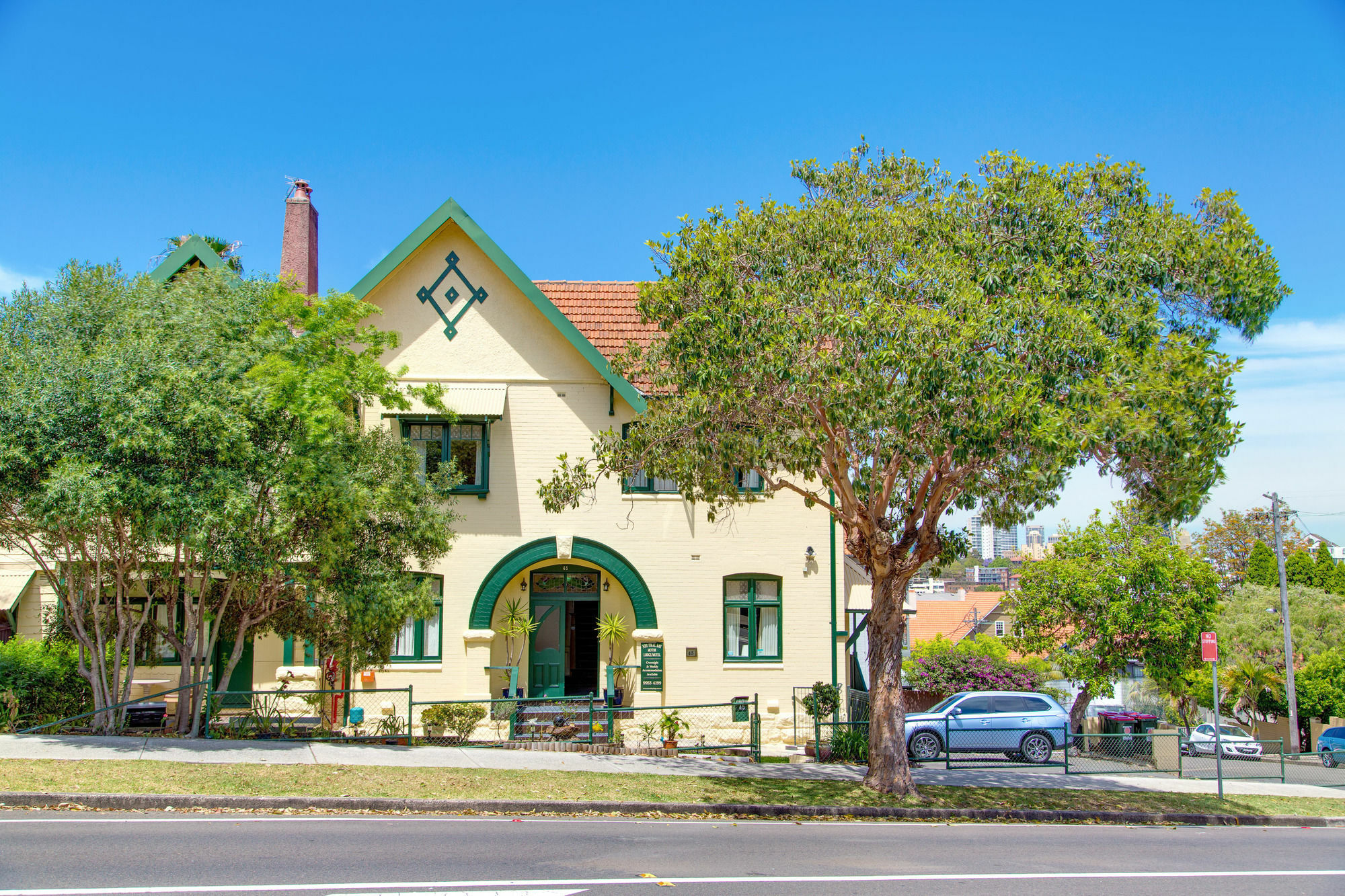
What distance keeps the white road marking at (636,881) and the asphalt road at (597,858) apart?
2cm

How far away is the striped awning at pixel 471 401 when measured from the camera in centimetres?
1936

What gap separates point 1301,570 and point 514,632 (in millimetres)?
46252

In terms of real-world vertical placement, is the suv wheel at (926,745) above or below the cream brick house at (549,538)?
below

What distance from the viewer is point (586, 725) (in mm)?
18031

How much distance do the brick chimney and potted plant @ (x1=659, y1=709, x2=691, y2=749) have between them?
1291 cm

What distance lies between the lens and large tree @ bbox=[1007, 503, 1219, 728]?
92.7 ft

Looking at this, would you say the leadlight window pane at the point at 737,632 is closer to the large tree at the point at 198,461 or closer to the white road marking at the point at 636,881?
the large tree at the point at 198,461

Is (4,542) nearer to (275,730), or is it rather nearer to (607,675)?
(275,730)

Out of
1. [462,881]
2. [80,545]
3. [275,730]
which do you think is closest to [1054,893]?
[462,881]

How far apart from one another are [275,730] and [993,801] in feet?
37.6

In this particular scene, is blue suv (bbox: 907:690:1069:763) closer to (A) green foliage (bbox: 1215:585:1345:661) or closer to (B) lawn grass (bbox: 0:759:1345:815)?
(B) lawn grass (bbox: 0:759:1345:815)

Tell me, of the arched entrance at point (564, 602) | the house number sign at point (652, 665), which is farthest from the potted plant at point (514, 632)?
the house number sign at point (652, 665)

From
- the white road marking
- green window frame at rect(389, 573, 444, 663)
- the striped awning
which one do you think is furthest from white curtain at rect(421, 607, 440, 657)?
the white road marking

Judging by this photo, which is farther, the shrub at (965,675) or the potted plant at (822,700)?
the shrub at (965,675)
